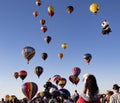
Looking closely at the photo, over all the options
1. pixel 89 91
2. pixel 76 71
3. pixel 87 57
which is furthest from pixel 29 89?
pixel 89 91

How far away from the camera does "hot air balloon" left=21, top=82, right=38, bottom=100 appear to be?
113 feet

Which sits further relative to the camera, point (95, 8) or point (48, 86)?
point (95, 8)

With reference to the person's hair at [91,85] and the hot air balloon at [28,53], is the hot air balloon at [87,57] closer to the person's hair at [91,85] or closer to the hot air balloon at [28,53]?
the hot air balloon at [28,53]

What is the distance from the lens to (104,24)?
35.0 metres

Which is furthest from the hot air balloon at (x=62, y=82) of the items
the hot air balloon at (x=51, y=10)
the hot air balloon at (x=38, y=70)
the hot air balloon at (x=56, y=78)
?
the hot air balloon at (x=51, y=10)

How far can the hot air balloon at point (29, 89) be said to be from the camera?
34.4m

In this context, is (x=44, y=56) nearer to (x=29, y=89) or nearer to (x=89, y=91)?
(x=29, y=89)

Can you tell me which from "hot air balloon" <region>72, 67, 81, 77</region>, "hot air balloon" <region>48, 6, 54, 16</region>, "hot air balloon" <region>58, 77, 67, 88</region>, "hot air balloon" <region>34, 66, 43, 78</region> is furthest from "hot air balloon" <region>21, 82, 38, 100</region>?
"hot air balloon" <region>48, 6, 54, 16</region>

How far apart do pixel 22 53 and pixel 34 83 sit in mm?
6151

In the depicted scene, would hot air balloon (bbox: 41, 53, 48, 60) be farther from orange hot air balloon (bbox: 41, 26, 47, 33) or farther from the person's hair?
the person's hair

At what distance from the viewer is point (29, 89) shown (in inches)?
1384

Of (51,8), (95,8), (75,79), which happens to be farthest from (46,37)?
(95,8)

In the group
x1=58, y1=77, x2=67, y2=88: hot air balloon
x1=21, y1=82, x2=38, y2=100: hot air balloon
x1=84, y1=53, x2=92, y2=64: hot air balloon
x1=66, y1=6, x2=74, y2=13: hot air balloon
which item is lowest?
x1=21, y1=82, x2=38, y2=100: hot air balloon

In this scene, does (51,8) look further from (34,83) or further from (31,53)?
(34,83)
